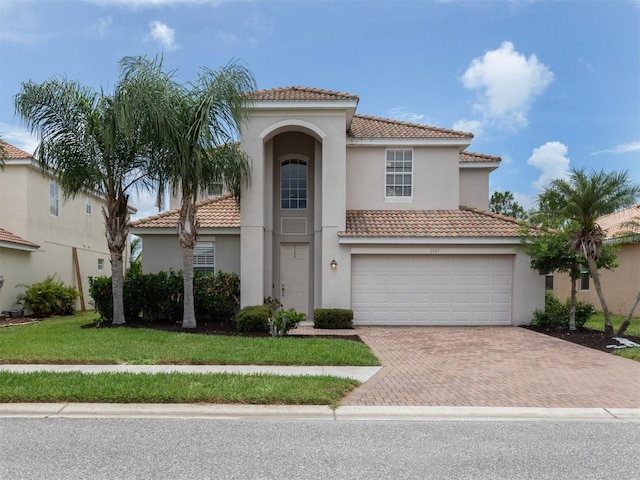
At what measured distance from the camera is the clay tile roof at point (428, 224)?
14.8 metres

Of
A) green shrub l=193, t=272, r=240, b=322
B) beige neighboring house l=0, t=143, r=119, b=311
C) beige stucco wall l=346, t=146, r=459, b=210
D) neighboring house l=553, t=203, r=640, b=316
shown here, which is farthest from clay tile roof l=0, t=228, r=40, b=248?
neighboring house l=553, t=203, r=640, b=316

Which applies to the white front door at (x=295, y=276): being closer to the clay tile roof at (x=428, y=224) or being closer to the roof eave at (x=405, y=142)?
the clay tile roof at (x=428, y=224)

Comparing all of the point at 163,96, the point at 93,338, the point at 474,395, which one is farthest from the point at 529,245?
the point at 93,338

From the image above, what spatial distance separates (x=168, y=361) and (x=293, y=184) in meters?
9.34

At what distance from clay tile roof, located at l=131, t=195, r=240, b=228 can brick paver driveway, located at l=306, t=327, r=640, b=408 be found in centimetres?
662

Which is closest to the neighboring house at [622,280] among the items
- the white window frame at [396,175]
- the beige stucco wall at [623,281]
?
the beige stucco wall at [623,281]

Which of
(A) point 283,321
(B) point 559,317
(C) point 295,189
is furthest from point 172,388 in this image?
(B) point 559,317

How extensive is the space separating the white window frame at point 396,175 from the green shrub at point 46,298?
13.9 m

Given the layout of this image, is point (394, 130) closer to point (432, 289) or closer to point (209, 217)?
point (432, 289)

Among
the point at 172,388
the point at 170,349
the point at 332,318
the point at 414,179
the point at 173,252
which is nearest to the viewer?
the point at 172,388

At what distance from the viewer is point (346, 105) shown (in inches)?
583

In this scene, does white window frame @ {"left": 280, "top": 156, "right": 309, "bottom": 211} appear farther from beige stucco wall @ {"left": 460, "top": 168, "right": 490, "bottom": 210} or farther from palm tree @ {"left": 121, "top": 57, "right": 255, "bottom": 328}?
beige stucco wall @ {"left": 460, "top": 168, "right": 490, "bottom": 210}

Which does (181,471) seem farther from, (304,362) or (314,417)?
(304,362)

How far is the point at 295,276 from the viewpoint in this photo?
1642 cm
